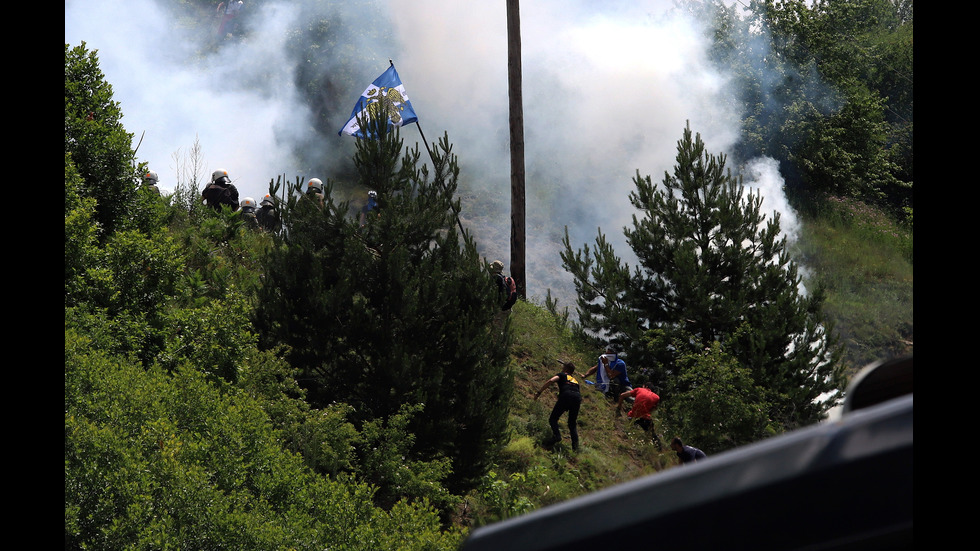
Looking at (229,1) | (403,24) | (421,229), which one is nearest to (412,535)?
(421,229)

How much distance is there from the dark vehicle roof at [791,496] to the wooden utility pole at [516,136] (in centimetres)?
1473

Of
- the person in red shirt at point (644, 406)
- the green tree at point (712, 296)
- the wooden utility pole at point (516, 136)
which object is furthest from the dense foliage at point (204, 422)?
the wooden utility pole at point (516, 136)

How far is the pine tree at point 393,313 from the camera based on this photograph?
9578 millimetres

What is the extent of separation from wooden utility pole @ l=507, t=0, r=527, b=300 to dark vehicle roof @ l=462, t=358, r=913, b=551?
1473 cm

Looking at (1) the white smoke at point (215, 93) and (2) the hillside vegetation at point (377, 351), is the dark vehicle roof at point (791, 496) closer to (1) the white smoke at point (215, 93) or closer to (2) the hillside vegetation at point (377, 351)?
(2) the hillside vegetation at point (377, 351)

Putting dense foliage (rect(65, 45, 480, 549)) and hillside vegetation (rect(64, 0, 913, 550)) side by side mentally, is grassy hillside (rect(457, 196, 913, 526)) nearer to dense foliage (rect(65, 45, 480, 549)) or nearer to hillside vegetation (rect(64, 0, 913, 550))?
hillside vegetation (rect(64, 0, 913, 550))

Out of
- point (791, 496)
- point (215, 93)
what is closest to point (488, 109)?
point (215, 93)

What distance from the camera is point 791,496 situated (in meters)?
0.88

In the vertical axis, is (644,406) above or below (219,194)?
below

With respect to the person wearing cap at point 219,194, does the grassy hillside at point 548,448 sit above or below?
below

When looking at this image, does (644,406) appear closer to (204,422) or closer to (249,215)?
(204,422)

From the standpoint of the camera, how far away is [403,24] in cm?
3266

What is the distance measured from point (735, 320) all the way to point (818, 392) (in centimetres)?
164

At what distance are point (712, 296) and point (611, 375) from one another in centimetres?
212
